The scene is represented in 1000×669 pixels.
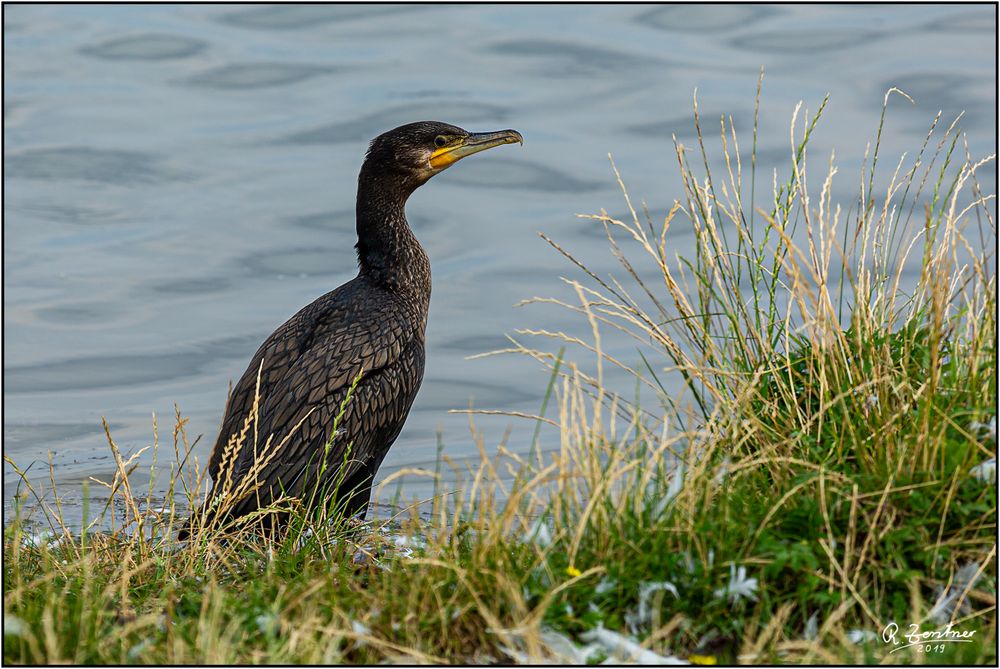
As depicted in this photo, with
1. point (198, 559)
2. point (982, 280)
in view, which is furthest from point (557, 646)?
point (982, 280)

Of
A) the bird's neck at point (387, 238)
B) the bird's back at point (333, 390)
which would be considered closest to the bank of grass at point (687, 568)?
the bird's back at point (333, 390)

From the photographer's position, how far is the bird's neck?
7414mm

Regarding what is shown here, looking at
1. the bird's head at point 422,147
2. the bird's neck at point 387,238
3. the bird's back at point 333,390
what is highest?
the bird's head at point 422,147

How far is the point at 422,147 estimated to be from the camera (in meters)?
7.55

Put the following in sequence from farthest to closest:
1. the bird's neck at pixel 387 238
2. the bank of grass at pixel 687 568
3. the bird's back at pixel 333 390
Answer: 1. the bird's neck at pixel 387 238
2. the bird's back at pixel 333 390
3. the bank of grass at pixel 687 568

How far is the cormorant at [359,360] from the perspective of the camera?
6.34m

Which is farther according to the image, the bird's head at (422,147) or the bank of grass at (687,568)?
the bird's head at (422,147)

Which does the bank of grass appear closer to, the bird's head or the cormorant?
the cormorant

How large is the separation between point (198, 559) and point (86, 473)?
175 inches

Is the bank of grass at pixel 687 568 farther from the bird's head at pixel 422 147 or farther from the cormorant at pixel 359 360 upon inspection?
the bird's head at pixel 422 147

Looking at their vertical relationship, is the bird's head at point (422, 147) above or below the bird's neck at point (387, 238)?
above

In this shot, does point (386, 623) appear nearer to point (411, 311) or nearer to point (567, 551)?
point (567, 551)

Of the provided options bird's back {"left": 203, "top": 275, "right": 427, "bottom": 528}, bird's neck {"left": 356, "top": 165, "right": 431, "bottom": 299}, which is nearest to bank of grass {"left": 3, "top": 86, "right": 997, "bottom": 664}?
bird's back {"left": 203, "top": 275, "right": 427, "bottom": 528}

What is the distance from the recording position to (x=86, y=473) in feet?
29.2
